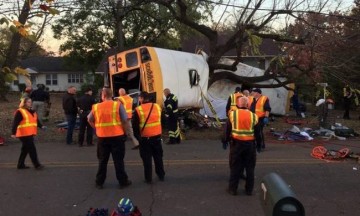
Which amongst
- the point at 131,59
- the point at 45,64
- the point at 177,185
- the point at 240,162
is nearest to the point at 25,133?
the point at 177,185

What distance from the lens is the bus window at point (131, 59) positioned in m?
15.9

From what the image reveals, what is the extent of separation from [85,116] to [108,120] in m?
A: 5.47

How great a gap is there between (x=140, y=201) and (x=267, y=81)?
1508 centimetres

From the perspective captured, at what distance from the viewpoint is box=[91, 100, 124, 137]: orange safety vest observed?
28.0 ft

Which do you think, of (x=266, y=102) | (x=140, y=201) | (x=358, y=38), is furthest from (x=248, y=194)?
(x=358, y=38)

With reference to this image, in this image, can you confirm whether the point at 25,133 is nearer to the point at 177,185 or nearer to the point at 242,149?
the point at 177,185

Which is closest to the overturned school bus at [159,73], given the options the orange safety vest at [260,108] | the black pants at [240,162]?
the orange safety vest at [260,108]

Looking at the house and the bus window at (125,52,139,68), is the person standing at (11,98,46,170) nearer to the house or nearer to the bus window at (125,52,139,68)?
the bus window at (125,52,139,68)

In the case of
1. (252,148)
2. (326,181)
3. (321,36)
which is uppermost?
(321,36)

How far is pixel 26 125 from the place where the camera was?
10.3 m

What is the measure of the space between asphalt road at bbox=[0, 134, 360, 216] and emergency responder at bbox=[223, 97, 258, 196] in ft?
0.82

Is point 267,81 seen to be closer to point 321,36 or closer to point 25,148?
point 321,36

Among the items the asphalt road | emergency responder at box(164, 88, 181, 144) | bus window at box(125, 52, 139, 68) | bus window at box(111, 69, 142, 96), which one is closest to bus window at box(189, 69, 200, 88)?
bus window at box(111, 69, 142, 96)

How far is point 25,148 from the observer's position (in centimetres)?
1019
